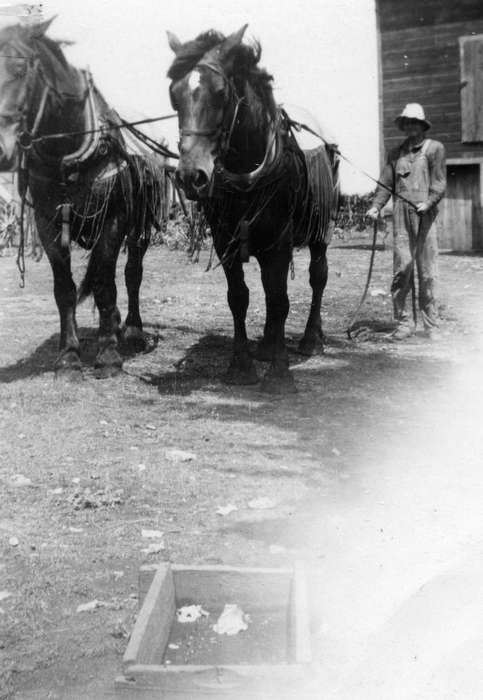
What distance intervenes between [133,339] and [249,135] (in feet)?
9.55

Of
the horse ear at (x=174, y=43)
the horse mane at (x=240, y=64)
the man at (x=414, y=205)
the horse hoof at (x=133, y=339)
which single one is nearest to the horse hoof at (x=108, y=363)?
the horse hoof at (x=133, y=339)

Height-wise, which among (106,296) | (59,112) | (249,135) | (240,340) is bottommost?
(240,340)

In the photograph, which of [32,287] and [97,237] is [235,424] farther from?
[32,287]

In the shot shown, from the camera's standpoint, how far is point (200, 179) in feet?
18.6

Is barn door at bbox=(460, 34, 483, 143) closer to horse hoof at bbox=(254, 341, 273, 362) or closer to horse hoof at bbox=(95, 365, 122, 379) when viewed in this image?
horse hoof at bbox=(254, 341, 273, 362)

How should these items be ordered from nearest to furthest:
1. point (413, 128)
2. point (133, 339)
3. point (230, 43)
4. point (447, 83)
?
point (230, 43), point (133, 339), point (413, 128), point (447, 83)

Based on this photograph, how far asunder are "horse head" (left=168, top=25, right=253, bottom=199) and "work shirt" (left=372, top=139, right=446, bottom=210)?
10.8 ft

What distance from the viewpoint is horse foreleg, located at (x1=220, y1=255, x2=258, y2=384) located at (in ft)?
22.9

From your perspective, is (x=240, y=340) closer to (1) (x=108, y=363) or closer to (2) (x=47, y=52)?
(1) (x=108, y=363)

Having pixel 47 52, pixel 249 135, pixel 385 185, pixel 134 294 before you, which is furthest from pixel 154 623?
pixel 385 185

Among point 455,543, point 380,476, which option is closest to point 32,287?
point 380,476

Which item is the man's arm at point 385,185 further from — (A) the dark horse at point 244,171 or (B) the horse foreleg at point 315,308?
(A) the dark horse at point 244,171

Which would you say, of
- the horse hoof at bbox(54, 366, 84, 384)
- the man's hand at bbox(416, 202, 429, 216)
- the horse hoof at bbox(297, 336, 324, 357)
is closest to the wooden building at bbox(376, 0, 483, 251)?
the man's hand at bbox(416, 202, 429, 216)

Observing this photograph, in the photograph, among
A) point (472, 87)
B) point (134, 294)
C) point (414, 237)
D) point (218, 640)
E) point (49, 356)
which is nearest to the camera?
point (218, 640)
